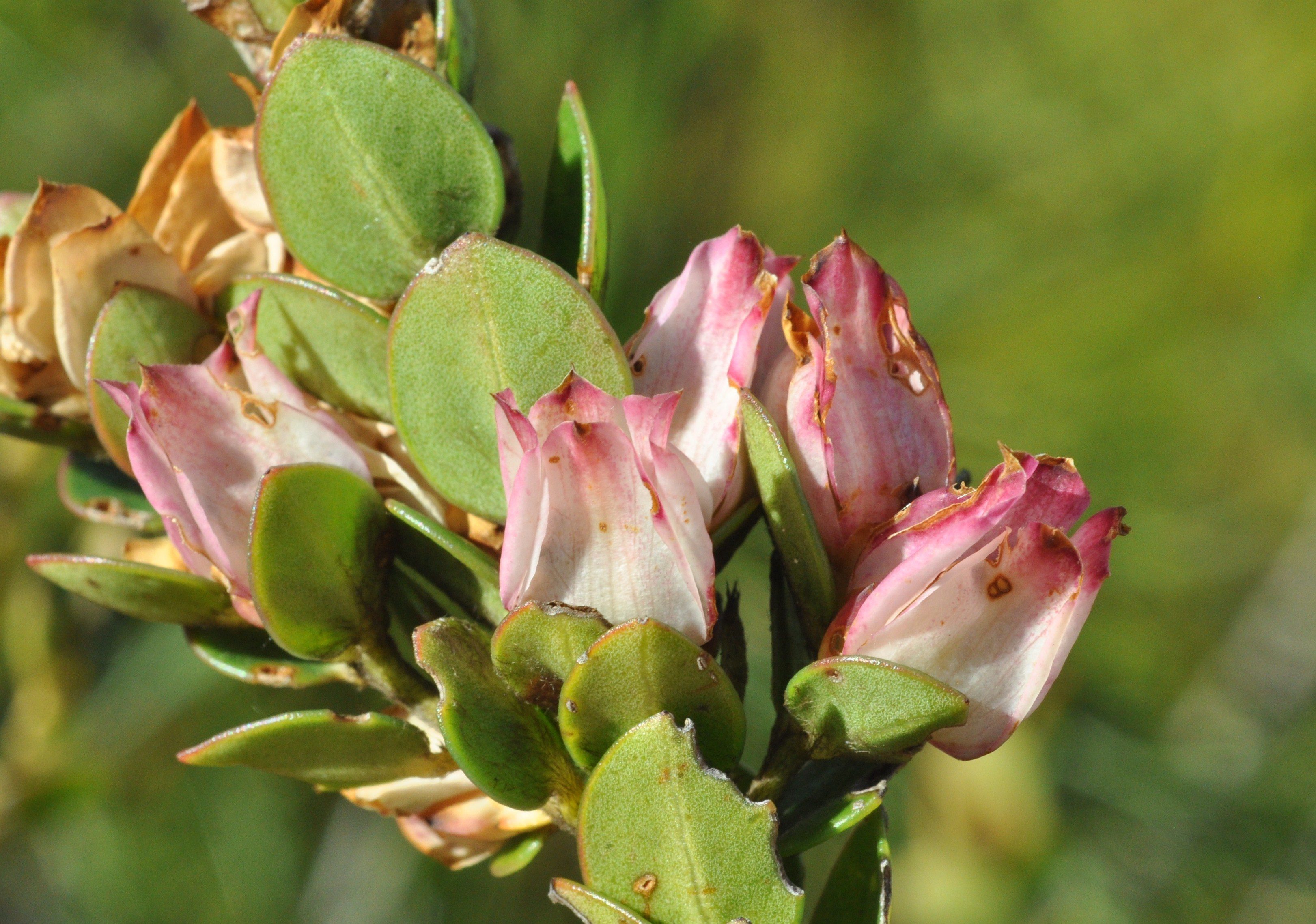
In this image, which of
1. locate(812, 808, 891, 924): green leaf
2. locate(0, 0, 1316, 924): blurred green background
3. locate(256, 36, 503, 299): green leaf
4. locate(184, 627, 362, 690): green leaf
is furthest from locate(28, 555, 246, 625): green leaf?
locate(0, 0, 1316, 924): blurred green background

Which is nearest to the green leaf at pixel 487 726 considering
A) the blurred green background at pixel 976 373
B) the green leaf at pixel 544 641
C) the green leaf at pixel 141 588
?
the green leaf at pixel 544 641

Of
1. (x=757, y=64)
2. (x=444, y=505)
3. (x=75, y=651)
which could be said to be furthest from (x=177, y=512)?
(x=757, y=64)

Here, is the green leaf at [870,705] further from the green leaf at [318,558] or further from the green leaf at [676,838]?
the green leaf at [318,558]

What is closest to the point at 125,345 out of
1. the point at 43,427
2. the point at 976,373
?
the point at 43,427

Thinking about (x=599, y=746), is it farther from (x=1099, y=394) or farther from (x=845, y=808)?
(x=1099, y=394)

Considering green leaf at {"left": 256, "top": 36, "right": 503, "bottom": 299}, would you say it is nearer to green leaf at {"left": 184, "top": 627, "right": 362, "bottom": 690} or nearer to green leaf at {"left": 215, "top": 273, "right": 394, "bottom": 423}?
green leaf at {"left": 215, "top": 273, "right": 394, "bottom": 423}
